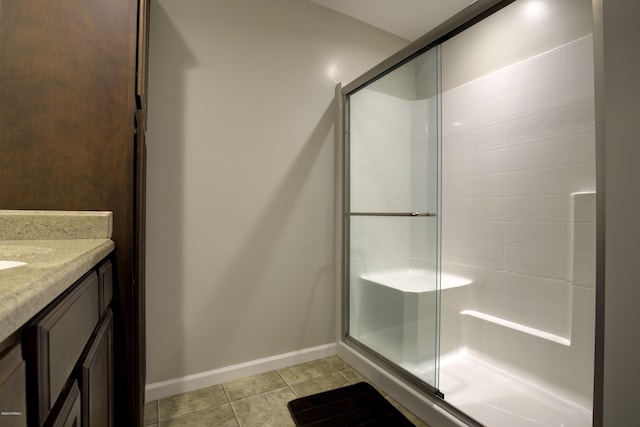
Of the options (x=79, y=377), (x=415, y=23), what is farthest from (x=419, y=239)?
(x=415, y=23)

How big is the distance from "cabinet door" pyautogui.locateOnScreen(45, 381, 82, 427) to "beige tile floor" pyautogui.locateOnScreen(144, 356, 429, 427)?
1070 millimetres

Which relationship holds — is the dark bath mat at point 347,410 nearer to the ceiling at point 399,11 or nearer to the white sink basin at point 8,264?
the white sink basin at point 8,264

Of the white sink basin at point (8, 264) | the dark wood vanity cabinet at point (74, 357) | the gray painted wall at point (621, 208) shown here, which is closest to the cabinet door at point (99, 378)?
the dark wood vanity cabinet at point (74, 357)

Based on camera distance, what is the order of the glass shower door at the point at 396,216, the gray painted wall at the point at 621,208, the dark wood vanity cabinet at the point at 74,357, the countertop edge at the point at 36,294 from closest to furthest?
1. the countertop edge at the point at 36,294
2. the dark wood vanity cabinet at the point at 74,357
3. the gray painted wall at the point at 621,208
4. the glass shower door at the point at 396,216

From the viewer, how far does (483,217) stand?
2.17 m

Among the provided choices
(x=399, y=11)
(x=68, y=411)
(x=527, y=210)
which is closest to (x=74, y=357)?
(x=68, y=411)

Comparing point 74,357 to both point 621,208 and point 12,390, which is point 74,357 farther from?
point 621,208

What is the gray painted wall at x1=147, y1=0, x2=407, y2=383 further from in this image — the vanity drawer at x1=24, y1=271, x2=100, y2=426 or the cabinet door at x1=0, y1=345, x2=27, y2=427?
the cabinet door at x1=0, y1=345, x2=27, y2=427

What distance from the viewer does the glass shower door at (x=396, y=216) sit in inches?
62.7

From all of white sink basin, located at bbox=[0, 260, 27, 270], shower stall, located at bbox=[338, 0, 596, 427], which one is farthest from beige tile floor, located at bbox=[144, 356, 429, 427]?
white sink basin, located at bbox=[0, 260, 27, 270]

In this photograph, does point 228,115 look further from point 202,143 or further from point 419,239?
point 419,239

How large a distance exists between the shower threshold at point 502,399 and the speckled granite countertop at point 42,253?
62.9 inches

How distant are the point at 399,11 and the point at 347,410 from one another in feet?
8.44

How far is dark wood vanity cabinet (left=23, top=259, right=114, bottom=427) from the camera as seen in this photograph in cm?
41
